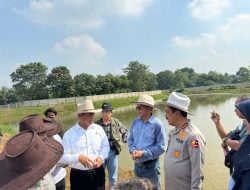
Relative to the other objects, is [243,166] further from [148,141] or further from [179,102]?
[148,141]

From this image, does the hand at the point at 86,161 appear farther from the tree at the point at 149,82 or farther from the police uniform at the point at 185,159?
the tree at the point at 149,82

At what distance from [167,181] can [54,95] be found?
51657 mm

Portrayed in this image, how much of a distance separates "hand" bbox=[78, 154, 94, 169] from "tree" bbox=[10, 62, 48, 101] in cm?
5208

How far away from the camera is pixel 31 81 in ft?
187

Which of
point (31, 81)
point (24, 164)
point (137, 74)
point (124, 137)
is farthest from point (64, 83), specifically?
point (24, 164)

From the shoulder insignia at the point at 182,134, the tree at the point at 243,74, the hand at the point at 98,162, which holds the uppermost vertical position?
the tree at the point at 243,74

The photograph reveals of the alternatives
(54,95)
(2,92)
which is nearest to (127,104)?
(54,95)

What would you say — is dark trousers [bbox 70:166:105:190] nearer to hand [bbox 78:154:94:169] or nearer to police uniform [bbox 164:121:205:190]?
hand [bbox 78:154:94:169]

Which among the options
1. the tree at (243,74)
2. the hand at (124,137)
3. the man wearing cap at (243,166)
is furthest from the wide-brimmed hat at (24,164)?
the tree at (243,74)

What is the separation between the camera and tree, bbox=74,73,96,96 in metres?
54.3

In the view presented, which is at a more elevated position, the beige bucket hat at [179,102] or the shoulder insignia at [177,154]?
the beige bucket hat at [179,102]

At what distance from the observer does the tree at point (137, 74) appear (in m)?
72.2

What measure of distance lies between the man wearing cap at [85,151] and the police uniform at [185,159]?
3.19 ft

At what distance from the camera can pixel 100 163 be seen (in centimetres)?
436
